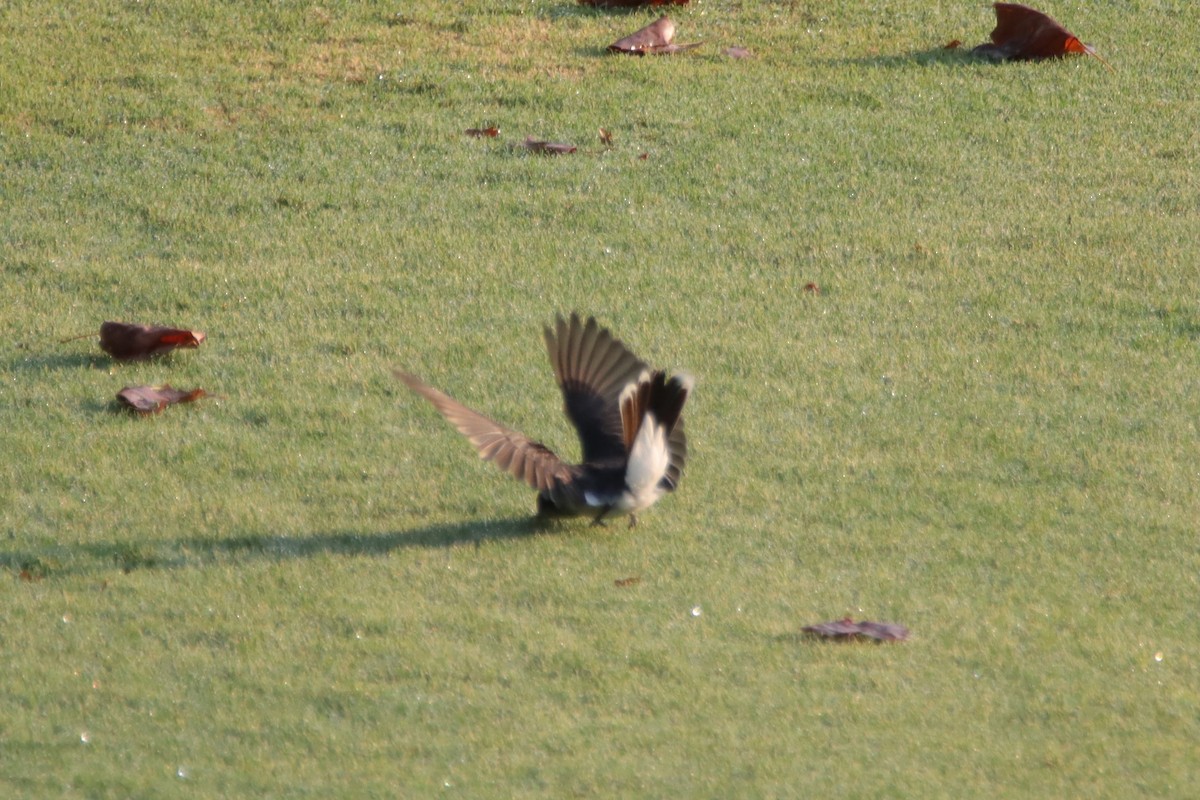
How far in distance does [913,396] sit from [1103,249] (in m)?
1.91

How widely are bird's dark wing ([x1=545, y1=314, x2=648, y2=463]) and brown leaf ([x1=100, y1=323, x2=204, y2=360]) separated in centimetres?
174

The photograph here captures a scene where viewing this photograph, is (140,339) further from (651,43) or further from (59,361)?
(651,43)

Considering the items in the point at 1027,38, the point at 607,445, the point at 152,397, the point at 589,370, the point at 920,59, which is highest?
the point at 1027,38

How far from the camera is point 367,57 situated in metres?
9.38

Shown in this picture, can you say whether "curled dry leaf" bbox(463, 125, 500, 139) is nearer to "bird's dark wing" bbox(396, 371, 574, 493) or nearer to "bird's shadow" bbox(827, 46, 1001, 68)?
"bird's shadow" bbox(827, 46, 1001, 68)

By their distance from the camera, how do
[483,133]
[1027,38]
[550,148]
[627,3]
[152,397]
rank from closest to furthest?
[152,397]
[550,148]
[483,133]
[1027,38]
[627,3]

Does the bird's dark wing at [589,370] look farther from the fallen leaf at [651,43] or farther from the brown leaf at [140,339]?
the fallen leaf at [651,43]

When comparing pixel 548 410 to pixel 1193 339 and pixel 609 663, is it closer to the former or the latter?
pixel 609 663

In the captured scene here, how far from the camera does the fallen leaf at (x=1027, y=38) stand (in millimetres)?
9500

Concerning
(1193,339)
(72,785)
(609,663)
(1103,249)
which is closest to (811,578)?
(609,663)

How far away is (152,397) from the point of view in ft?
19.8

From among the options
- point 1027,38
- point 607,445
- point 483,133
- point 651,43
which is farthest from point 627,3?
point 607,445

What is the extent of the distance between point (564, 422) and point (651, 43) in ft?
14.2

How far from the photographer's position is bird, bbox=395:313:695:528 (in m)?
4.93
